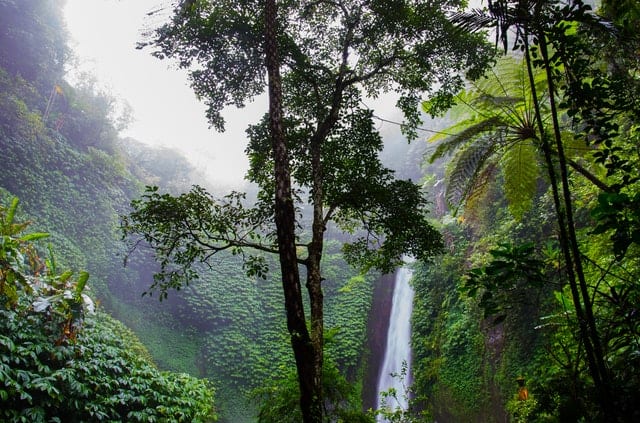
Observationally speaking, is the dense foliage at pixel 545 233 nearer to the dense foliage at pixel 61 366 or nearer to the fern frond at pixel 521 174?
the fern frond at pixel 521 174

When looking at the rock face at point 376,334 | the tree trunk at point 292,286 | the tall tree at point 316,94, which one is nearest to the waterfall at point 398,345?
the rock face at point 376,334

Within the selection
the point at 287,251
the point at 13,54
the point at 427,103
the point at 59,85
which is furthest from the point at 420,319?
the point at 13,54

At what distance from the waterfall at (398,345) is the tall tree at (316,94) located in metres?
7.41

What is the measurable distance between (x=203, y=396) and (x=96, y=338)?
2.07m

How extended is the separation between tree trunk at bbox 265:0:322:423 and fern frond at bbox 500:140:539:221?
3.61 m

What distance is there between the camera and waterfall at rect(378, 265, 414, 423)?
36.8ft

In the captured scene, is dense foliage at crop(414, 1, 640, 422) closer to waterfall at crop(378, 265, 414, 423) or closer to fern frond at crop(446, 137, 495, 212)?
fern frond at crop(446, 137, 495, 212)

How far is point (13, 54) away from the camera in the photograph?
15117 millimetres

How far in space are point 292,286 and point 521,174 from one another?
4102mm

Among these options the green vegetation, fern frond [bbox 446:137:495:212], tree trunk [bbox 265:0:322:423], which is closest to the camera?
the green vegetation

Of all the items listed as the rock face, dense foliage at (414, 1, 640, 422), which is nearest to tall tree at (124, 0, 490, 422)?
dense foliage at (414, 1, 640, 422)

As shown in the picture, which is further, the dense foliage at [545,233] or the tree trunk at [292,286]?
the tree trunk at [292,286]

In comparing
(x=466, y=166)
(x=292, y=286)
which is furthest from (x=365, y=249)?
(x=292, y=286)

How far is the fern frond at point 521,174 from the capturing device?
5.59 m
